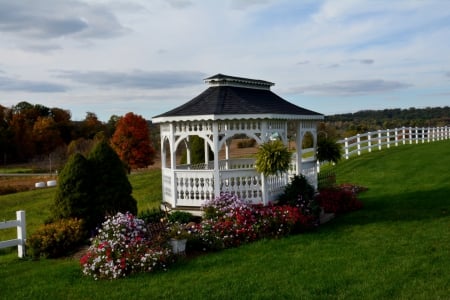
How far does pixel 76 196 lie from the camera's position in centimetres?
1082

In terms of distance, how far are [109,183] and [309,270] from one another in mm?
5956

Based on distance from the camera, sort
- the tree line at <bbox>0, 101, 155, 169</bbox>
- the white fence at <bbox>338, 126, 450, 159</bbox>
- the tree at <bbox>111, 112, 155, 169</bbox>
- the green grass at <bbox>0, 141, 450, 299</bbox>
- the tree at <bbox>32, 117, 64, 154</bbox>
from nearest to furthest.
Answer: the green grass at <bbox>0, 141, 450, 299</bbox>, the white fence at <bbox>338, 126, 450, 159</bbox>, the tree at <bbox>111, 112, 155, 169</bbox>, the tree line at <bbox>0, 101, 155, 169</bbox>, the tree at <bbox>32, 117, 64, 154</bbox>

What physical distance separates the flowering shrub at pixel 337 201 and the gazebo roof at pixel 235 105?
2479mm

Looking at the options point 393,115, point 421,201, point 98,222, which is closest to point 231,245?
point 98,222

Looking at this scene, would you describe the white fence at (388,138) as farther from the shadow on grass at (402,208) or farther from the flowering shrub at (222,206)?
the flowering shrub at (222,206)

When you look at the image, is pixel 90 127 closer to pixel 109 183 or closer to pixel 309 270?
pixel 109 183

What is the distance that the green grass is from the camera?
684cm

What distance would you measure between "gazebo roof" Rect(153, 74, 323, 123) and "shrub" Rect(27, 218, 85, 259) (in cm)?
385

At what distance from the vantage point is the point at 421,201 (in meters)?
14.0

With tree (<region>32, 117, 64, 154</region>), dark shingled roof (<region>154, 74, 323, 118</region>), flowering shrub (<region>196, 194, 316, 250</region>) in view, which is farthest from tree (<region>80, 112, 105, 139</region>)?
flowering shrub (<region>196, 194, 316, 250</region>)

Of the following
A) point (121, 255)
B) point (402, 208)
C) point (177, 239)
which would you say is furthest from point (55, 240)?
point (402, 208)

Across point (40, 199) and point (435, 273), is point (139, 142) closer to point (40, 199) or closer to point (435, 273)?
point (40, 199)

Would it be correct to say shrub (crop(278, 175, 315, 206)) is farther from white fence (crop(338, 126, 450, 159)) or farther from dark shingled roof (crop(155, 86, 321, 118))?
white fence (crop(338, 126, 450, 159))

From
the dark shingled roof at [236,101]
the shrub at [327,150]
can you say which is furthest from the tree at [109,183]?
the shrub at [327,150]
